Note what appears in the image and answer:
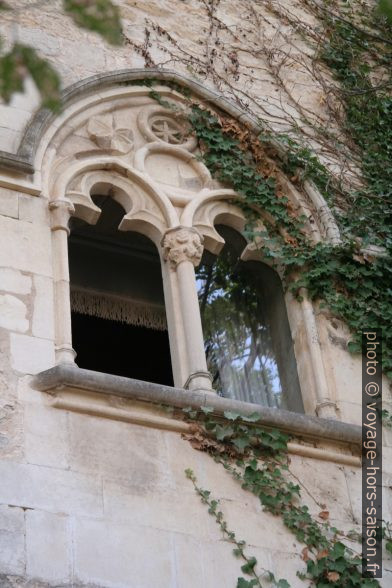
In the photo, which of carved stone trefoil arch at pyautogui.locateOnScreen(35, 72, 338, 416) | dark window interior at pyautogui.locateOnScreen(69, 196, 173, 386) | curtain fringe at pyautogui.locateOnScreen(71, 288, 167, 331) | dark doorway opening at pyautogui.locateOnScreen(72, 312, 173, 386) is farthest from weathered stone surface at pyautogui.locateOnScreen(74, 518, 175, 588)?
dark doorway opening at pyautogui.locateOnScreen(72, 312, 173, 386)

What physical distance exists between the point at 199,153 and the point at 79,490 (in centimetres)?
323

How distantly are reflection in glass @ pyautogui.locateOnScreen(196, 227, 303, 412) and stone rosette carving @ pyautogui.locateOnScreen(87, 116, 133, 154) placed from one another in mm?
851

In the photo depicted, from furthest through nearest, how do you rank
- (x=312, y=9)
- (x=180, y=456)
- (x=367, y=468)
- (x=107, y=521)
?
1. (x=312, y=9)
2. (x=367, y=468)
3. (x=180, y=456)
4. (x=107, y=521)

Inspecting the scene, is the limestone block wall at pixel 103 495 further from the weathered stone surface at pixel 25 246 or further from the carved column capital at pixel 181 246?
the carved column capital at pixel 181 246

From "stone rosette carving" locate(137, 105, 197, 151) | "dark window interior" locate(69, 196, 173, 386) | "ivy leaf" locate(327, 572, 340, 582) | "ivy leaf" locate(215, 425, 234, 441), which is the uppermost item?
"stone rosette carving" locate(137, 105, 197, 151)

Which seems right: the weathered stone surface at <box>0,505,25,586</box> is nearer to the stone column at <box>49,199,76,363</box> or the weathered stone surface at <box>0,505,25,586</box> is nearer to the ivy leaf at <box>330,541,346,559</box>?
the stone column at <box>49,199,76,363</box>

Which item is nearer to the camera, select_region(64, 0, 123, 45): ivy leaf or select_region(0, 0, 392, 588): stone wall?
select_region(64, 0, 123, 45): ivy leaf

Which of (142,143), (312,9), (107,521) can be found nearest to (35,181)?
(142,143)

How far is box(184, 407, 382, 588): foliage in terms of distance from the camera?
7238 mm

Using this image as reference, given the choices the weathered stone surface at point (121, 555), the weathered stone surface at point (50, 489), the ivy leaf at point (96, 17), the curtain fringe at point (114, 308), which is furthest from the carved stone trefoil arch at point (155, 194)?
the ivy leaf at point (96, 17)

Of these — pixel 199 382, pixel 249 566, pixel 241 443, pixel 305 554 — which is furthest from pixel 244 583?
pixel 199 382

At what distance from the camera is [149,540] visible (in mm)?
6859

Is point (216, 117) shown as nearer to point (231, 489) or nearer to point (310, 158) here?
point (310, 158)

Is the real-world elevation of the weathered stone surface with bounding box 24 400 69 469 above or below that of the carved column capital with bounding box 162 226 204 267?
below
